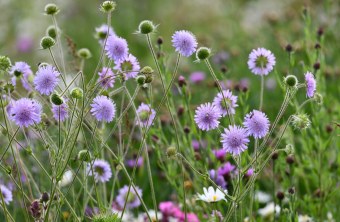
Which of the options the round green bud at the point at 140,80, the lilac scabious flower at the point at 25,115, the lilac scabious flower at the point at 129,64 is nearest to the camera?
the lilac scabious flower at the point at 25,115

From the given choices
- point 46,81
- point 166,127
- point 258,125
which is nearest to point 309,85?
point 258,125

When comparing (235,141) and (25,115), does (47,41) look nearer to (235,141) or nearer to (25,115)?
(25,115)

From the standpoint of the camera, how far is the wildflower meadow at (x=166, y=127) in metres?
1.71

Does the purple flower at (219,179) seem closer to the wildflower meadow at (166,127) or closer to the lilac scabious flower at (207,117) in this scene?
the wildflower meadow at (166,127)

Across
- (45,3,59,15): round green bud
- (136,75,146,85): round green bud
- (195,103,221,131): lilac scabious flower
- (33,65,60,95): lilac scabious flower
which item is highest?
(45,3,59,15): round green bud

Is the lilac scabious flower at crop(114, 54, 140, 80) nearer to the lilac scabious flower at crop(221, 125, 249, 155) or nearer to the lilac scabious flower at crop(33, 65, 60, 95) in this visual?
the lilac scabious flower at crop(33, 65, 60, 95)

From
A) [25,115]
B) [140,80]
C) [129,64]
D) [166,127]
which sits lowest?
[25,115]

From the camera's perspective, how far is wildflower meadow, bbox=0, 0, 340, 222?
67.2 inches

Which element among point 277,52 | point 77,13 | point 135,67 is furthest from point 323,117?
point 77,13

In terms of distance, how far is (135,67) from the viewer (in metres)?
1.94

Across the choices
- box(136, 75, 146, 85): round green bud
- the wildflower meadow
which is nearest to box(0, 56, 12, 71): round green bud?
the wildflower meadow

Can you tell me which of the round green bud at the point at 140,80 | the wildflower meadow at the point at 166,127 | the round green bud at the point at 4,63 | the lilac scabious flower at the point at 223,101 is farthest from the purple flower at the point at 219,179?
the round green bud at the point at 4,63

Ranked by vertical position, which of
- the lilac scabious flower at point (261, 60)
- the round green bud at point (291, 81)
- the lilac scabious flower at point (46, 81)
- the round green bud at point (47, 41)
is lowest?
the lilac scabious flower at point (46, 81)

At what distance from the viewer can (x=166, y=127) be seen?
10.5 feet
